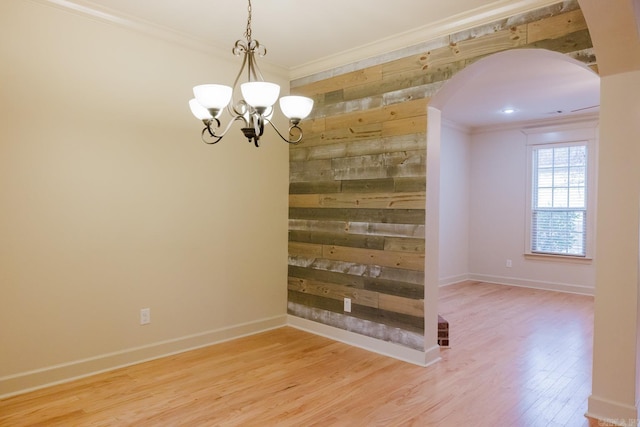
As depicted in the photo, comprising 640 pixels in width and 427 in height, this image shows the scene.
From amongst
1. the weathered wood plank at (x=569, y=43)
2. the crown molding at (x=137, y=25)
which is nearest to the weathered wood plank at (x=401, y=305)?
the weathered wood plank at (x=569, y=43)

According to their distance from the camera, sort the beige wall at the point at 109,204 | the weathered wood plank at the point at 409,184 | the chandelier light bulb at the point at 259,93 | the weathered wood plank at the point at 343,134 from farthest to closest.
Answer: the weathered wood plank at the point at 343,134, the weathered wood plank at the point at 409,184, the beige wall at the point at 109,204, the chandelier light bulb at the point at 259,93

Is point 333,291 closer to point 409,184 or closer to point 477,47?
point 409,184

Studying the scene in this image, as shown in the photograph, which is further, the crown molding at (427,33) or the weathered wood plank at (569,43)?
the crown molding at (427,33)

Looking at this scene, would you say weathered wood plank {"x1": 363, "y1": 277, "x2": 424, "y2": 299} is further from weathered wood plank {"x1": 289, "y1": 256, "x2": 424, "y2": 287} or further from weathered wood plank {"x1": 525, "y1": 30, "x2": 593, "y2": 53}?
weathered wood plank {"x1": 525, "y1": 30, "x2": 593, "y2": 53}

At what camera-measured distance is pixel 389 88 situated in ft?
11.9

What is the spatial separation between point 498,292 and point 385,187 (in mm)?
3853

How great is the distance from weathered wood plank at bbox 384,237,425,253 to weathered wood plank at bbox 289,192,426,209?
275 mm

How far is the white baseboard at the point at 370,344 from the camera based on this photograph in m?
3.39

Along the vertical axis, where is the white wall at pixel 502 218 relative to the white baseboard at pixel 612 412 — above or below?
above

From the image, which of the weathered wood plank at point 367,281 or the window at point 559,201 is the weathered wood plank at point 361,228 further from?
the window at point 559,201

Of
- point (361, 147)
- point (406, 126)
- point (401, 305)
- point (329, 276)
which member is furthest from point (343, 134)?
point (401, 305)

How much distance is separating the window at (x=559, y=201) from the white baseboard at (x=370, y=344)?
4.17 m

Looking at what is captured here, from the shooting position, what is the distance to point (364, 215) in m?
3.79

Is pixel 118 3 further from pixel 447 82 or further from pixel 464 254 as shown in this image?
pixel 464 254
